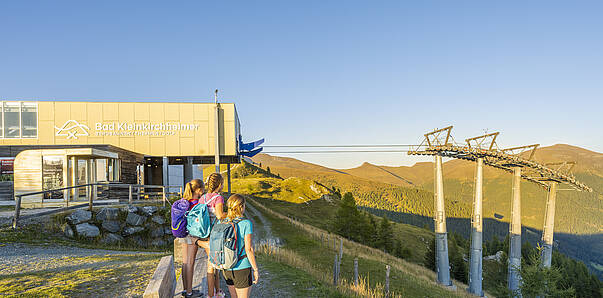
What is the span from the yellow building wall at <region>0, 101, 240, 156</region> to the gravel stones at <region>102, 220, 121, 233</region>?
59.3 feet

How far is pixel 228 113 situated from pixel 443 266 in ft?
75.6

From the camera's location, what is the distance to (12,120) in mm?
30453

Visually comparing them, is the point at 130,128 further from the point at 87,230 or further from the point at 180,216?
the point at 180,216

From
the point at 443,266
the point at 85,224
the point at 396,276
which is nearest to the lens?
the point at 85,224

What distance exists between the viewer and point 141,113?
32375 millimetres

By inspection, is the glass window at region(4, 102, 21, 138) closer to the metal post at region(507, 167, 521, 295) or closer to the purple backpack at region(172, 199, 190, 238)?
the purple backpack at region(172, 199, 190, 238)

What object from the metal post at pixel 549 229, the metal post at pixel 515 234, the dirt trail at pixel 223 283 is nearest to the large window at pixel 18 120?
the dirt trail at pixel 223 283

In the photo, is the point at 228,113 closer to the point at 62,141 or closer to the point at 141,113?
the point at 141,113

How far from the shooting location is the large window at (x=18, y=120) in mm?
30172

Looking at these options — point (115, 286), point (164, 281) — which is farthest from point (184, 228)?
point (115, 286)

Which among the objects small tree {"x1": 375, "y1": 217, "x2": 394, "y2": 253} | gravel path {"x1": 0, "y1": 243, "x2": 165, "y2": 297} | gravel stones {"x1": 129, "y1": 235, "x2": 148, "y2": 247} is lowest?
small tree {"x1": 375, "y1": 217, "x2": 394, "y2": 253}

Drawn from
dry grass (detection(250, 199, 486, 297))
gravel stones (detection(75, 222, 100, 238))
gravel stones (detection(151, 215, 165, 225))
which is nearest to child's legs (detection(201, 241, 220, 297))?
dry grass (detection(250, 199, 486, 297))

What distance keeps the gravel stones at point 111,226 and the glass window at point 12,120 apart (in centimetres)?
2293

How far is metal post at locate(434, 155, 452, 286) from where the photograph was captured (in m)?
27.5
